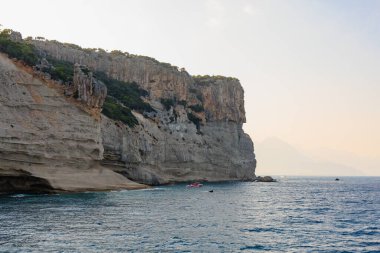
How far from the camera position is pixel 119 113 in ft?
301

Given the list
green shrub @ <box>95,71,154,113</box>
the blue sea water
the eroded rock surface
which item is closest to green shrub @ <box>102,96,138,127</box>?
the eroded rock surface

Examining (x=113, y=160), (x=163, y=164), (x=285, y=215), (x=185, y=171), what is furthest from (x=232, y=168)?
(x=285, y=215)

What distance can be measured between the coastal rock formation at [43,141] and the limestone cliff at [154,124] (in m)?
0.22

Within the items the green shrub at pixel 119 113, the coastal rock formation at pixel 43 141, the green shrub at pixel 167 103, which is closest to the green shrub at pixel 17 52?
the coastal rock formation at pixel 43 141

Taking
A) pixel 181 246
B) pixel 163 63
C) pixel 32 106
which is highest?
pixel 163 63

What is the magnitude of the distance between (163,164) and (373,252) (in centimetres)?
8271

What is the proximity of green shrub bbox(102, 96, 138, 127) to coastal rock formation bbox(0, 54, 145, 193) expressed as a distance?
1641cm

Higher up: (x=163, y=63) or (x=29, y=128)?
(x=163, y=63)

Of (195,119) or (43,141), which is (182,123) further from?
(43,141)

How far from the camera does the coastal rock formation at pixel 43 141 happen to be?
186 feet

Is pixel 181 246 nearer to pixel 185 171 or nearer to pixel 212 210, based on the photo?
pixel 212 210

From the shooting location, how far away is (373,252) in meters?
26.0

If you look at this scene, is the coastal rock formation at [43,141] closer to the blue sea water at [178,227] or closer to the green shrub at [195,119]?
the blue sea water at [178,227]

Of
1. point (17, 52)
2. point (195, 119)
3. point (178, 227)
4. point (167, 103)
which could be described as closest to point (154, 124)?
point (167, 103)
